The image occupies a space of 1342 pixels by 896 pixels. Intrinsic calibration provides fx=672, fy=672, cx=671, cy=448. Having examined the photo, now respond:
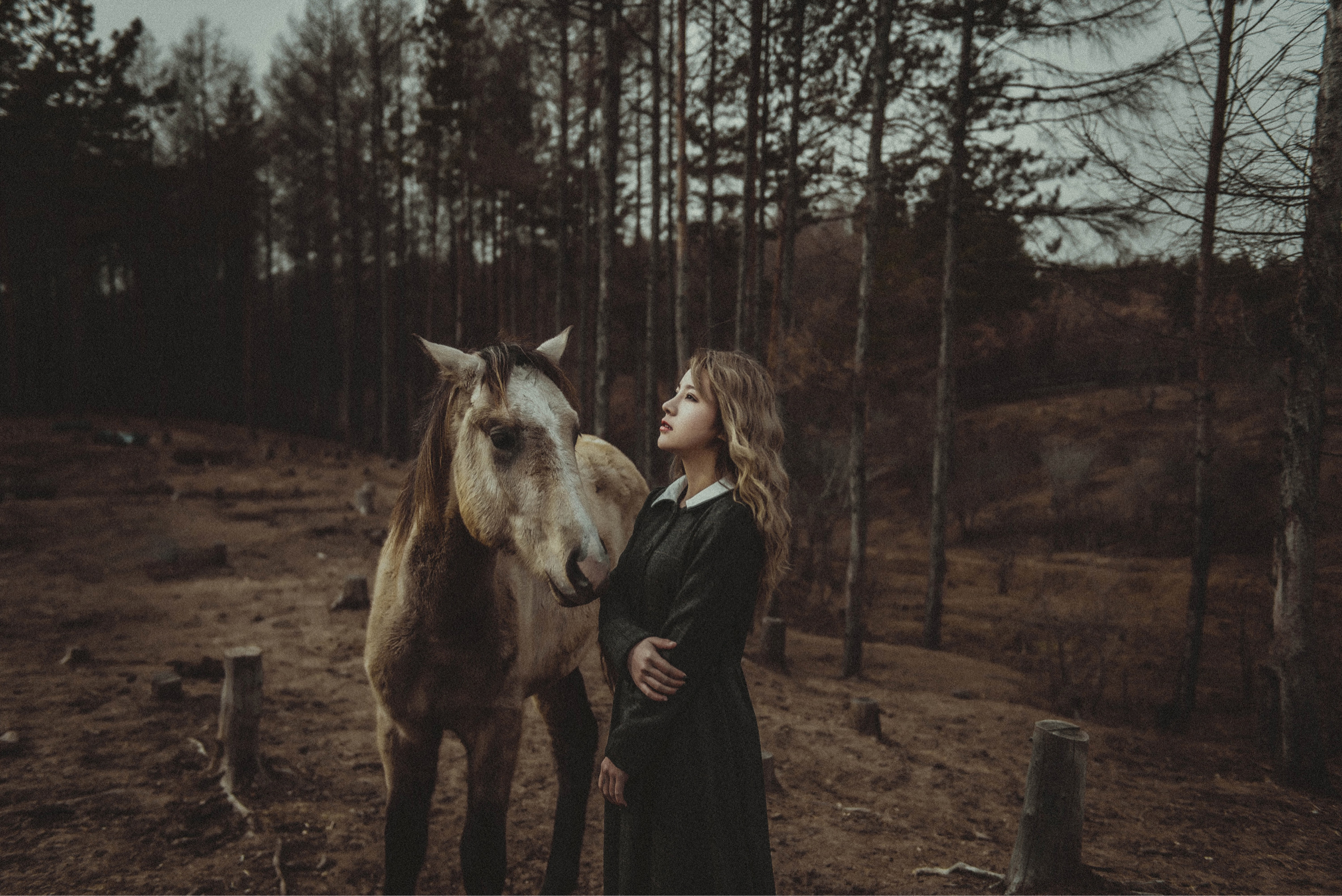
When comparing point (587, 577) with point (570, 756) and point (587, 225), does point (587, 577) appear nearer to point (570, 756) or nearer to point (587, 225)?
point (570, 756)

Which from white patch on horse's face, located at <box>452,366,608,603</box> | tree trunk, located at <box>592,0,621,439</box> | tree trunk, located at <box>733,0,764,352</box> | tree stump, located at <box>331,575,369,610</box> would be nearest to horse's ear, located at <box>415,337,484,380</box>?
white patch on horse's face, located at <box>452,366,608,603</box>

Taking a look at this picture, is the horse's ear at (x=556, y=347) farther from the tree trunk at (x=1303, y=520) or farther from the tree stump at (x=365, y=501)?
the tree stump at (x=365, y=501)

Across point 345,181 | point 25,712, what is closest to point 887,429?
point 25,712

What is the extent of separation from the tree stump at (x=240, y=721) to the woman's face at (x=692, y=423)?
3569 mm

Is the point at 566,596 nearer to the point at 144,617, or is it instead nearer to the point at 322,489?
the point at 144,617

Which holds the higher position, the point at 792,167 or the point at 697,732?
the point at 792,167

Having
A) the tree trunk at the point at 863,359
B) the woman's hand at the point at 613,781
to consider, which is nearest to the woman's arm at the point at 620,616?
the woman's hand at the point at 613,781

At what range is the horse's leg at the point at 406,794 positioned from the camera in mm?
2551

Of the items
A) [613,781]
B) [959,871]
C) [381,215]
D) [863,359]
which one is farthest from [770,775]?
[381,215]

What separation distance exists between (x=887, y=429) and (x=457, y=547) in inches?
641

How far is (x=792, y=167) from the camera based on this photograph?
33.0 feet

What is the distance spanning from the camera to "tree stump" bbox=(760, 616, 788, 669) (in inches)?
325

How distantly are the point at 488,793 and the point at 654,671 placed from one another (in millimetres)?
1372

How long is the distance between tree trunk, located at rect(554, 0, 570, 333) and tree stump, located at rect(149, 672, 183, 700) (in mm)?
8821
